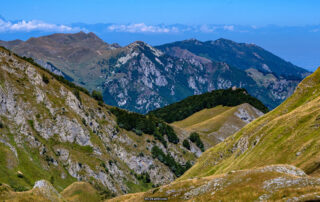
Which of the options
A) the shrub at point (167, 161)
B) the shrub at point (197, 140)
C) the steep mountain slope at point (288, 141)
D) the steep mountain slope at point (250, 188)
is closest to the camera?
the steep mountain slope at point (250, 188)

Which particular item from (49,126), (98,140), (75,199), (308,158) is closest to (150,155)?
(98,140)

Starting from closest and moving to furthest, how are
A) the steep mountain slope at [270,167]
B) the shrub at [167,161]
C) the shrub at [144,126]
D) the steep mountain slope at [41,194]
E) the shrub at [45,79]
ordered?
1. the steep mountain slope at [270,167]
2. the steep mountain slope at [41,194]
3. the shrub at [45,79]
4. the shrub at [167,161]
5. the shrub at [144,126]

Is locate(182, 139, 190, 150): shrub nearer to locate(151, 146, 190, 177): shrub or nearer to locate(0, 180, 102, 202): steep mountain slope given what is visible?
locate(151, 146, 190, 177): shrub

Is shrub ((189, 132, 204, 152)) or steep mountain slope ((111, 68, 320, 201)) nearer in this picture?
steep mountain slope ((111, 68, 320, 201))

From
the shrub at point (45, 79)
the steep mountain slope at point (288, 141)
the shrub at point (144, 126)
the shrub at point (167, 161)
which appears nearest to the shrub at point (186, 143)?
the shrub at point (144, 126)

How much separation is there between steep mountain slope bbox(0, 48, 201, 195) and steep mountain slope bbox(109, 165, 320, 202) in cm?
6297

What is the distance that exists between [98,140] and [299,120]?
101619 millimetres

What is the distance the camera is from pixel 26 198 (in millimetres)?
39094

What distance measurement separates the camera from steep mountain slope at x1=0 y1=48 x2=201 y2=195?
4489 inches

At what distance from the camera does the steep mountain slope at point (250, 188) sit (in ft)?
93.0

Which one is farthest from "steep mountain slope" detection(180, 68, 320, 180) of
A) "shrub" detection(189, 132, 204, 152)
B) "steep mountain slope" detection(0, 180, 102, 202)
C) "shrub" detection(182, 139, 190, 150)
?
"shrub" detection(189, 132, 204, 152)

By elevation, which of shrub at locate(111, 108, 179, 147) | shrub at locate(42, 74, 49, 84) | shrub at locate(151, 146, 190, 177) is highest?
shrub at locate(42, 74, 49, 84)

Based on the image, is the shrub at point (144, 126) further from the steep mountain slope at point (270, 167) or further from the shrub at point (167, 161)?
the steep mountain slope at point (270, 167)

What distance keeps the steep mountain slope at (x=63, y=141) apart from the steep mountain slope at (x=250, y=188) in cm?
6297
